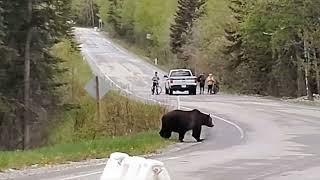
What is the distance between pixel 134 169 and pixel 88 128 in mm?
27494

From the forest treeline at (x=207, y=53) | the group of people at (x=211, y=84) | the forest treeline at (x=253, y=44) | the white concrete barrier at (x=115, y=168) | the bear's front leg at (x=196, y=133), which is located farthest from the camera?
the group of people at (x=211, y=84)

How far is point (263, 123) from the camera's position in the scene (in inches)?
1195

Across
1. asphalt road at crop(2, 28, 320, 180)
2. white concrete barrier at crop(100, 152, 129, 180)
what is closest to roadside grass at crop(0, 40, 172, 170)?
asphalt road at crop(2, 28, 320, 180)

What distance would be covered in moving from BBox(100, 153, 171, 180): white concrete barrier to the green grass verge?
10165 mm

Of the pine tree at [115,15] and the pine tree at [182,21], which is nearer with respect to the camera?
the pine tree at [182,21]

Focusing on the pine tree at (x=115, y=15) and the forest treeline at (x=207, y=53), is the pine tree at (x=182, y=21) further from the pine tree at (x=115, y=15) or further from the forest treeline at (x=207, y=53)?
the pine tree at (x=115, y=15)

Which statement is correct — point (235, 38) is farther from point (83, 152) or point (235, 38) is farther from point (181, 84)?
point (83, 152)

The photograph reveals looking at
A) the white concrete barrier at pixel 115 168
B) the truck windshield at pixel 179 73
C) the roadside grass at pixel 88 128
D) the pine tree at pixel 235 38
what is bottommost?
the roadside grass at pixel 88 128

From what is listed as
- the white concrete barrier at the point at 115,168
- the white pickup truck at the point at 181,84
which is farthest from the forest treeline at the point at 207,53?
the white concrete barrier at the point at 115,168

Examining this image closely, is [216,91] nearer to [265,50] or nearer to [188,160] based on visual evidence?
[265,50]

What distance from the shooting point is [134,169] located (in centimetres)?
747

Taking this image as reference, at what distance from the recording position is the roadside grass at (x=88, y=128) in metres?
20.2

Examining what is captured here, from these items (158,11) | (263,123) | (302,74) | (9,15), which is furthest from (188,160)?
(158,11)

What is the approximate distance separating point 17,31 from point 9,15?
115cm
